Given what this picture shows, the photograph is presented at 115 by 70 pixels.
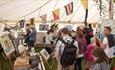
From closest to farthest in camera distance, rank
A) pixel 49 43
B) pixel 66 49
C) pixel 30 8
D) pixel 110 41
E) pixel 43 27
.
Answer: pixel 66 49, pixel 110 41, pixel 49 43, pixel 43 27, pixel 30 8

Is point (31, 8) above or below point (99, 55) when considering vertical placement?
below

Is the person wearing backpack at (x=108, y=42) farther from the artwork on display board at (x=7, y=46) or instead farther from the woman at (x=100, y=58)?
the artwork on display board at (x=7, y=46)

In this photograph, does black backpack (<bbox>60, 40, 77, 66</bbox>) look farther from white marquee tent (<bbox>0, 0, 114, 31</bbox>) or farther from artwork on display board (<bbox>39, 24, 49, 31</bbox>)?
white marquee tent (<bbox>0, 0, 114, 31</bbox>)

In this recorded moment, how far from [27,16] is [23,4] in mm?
864

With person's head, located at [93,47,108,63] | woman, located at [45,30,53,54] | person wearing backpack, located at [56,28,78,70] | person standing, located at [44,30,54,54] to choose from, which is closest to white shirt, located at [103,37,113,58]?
person wearing backpack, located at [56,28,78,70]

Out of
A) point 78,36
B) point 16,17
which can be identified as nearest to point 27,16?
point 16,17

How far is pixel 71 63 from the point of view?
32.6 ft

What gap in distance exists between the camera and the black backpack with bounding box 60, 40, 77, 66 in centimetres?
979

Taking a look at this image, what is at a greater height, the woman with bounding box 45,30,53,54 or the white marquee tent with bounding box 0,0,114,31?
the white marquee tent with bounding box 0,0,114,31

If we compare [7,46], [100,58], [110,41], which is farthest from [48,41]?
[100,58]

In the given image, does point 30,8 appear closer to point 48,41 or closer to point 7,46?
point 48,41

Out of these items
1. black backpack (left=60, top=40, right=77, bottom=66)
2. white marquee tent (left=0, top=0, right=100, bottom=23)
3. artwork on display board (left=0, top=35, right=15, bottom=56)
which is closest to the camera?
black backpack (left=60, top=40, right=77, bottom=66)

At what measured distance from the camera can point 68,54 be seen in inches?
387

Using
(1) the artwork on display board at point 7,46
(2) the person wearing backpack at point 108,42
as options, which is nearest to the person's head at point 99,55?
(2) the person wearing backpack at point 108,42
